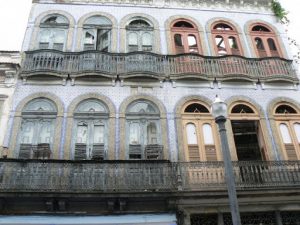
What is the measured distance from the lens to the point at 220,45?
54.2 feet

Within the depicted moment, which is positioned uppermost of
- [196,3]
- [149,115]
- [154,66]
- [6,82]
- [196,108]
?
[196,3]

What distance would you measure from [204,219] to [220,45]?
8517 millimetres

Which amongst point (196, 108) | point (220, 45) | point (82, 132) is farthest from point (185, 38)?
point (82, 132)

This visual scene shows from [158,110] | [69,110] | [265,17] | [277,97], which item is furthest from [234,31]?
[69,110]

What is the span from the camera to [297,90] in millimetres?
15148

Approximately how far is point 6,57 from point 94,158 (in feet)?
19.6

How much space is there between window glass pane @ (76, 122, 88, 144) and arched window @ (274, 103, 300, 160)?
7785 millimetres

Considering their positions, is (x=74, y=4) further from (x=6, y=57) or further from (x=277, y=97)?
(x=277, y=97)

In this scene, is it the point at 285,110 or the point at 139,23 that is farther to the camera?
the point at 139,23

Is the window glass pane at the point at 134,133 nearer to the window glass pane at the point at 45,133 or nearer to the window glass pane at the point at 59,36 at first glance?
the window glass pane at the point at 45,133

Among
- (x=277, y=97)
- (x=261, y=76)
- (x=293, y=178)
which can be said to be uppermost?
(x=261, y=76)

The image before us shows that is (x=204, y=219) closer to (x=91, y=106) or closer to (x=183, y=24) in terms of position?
(x=91, y=106)

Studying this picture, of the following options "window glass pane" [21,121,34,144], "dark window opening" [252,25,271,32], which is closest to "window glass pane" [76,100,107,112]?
"window glass pane" [21,121,34,144]

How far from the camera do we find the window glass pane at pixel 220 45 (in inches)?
638
